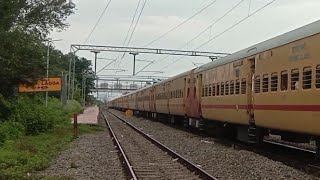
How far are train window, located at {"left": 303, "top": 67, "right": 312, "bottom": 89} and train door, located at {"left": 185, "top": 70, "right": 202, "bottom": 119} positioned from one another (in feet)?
43.3

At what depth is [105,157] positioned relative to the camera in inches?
704

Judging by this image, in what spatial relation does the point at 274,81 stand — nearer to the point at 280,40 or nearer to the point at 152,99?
the point at 280,40

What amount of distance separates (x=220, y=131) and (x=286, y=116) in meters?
9.92

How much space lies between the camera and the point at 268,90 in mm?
16078

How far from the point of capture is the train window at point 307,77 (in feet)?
43.4

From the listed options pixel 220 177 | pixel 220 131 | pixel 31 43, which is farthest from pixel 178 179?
pixel 31 43

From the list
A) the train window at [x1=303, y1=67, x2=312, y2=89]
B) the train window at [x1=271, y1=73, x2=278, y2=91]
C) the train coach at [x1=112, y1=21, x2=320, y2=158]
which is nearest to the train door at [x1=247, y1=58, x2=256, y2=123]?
the train coach at [x1=112, y1=21, x2=320, y2=158]

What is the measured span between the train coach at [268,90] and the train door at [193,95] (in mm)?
79

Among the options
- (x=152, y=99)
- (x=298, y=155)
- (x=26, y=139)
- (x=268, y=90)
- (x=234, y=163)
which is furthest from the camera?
(x=152, y=99)

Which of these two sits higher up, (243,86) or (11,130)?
(243,86)

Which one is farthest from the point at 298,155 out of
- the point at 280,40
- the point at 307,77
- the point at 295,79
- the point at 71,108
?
the point at 71,108

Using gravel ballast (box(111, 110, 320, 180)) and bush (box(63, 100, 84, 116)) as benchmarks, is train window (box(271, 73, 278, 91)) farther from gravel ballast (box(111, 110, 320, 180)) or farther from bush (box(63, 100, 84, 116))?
bush (box(63, 100, 84, 116))

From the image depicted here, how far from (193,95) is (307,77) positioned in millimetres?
15149

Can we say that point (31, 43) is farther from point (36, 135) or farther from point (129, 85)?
point (129, 85)
